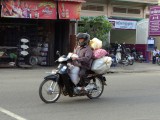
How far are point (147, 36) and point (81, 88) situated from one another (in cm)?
2207

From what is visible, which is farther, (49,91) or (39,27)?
(39,27)

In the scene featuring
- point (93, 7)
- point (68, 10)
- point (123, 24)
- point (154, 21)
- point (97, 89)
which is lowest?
point (97, 89)

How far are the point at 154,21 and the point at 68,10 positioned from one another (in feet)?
29.1

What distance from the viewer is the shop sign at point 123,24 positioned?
29359 mm

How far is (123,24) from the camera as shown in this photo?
98.1ft

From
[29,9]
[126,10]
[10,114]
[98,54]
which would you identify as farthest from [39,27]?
[10,114]

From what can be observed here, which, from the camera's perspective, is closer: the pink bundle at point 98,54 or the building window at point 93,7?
the pink bundle at point 98,54

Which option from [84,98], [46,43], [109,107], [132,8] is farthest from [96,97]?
[132,8]

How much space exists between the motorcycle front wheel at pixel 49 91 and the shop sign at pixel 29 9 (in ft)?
37.1

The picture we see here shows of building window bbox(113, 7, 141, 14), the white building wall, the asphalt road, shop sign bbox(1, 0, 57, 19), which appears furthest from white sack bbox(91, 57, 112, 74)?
the white building wall

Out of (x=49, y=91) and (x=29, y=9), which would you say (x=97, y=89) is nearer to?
(x=49, y=91)

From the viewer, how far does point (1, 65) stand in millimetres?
21375

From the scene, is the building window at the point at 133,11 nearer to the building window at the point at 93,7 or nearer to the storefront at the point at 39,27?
the building window at the point at 93,7

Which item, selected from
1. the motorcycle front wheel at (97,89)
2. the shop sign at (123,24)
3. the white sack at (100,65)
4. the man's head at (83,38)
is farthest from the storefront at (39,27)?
A: the white sack at (100,65)
